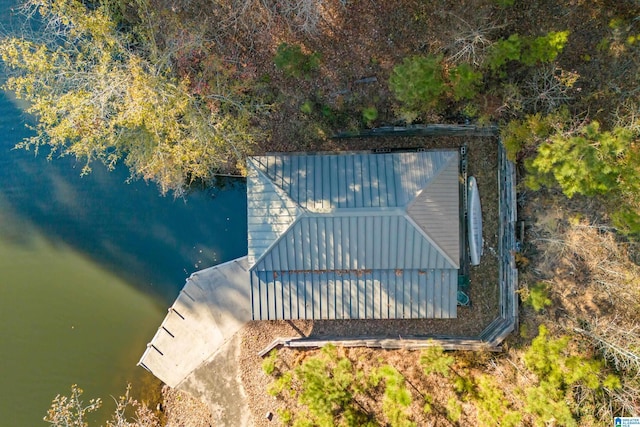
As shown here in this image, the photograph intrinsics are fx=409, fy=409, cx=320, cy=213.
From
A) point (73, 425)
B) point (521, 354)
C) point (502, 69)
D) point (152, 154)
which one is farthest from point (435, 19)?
point (73, 425)

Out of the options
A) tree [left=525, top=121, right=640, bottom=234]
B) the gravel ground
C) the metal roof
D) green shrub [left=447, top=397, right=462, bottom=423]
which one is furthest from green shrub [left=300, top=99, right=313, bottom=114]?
green shrub [left=447, top=397, right=462, bottom=423]

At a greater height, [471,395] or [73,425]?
[471,395]

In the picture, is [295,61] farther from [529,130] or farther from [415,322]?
[415,322]

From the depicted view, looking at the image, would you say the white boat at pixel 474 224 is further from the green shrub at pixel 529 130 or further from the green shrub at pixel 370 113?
the green shrub at pixel 370 113

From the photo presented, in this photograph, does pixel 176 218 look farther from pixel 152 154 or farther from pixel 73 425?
pixel 73 425

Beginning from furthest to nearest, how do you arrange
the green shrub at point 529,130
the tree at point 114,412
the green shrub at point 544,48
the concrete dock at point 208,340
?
the concrete dock at point 208,340 < the tree at point 114,412 < the green shrub at point 529,130 < the green shrub at point 544,48

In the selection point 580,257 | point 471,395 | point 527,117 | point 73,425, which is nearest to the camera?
point 527,117

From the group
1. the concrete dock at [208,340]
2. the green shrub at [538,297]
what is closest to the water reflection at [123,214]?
the concrete dock at [208,340]
